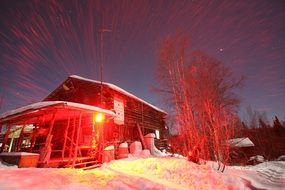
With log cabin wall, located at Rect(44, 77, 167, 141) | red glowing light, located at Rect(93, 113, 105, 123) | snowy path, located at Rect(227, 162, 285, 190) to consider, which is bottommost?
snowy path, located at Rect(227, 162, 285, 190)

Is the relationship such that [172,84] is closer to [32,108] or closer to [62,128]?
[32,108]

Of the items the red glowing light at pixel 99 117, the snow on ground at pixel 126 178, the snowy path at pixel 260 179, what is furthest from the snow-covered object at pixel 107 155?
the snowy path at pixel 260 179

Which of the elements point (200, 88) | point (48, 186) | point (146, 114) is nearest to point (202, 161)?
point (200, 88)

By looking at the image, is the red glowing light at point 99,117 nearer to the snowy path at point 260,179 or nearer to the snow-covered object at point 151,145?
the snowy path at point 260,179

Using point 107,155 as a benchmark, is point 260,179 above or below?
below

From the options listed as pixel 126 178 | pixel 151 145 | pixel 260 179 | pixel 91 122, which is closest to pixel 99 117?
pixel 91 122

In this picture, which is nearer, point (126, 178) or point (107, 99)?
point (126, 178)

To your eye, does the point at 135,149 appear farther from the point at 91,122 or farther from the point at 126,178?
the point at 126,178

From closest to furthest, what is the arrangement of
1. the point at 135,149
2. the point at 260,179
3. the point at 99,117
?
the point at 99,117 → the point at 260,179 → the point at 135,149

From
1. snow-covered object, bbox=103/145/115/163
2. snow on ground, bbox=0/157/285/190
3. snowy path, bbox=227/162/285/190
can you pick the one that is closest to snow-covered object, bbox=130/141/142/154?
snow-covered object, bbox=103/145/115/163

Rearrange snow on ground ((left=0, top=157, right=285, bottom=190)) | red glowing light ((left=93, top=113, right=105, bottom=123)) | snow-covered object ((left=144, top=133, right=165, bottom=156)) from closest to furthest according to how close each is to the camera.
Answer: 1. snow on ground ((left=0, top=157, right=285, bottom=190))
2. red glowing light ((left=93, top=113, right=105, bottom=123))
3. snow-covered object ((left=144, top=133, right=165, bottom=156))

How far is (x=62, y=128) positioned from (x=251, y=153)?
31.2 metres

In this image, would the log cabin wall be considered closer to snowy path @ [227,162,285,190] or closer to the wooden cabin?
the wooden cabin

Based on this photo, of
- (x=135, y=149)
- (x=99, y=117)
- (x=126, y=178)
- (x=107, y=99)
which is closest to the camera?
(x=126, y=178)
